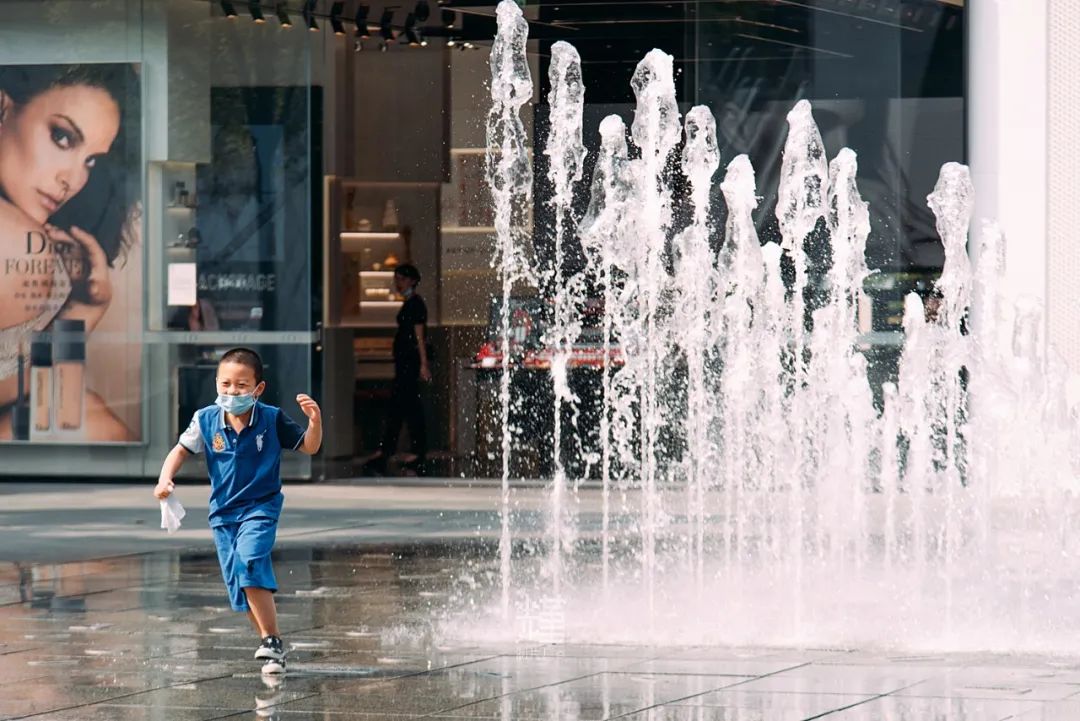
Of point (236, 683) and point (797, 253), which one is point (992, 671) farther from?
point (797, 253)

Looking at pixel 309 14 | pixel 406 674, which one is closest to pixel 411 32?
pixel 309 14

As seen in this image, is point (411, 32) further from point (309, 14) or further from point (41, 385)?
point (41, 385)

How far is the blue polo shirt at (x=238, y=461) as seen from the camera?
7.59 m

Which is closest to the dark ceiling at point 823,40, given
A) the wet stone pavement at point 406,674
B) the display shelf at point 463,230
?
the display shelf at point 463,230

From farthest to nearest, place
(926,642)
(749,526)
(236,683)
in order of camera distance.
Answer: (749,526)
(926,642)
(236,683)

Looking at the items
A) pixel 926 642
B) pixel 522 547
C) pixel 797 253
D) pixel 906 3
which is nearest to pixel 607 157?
pixel 797 253

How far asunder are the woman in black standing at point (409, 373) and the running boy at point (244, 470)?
9671mm

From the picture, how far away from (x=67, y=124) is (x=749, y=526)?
727 cm

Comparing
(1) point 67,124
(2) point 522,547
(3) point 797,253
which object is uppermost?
(1) point 67,124

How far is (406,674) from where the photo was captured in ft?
24.1

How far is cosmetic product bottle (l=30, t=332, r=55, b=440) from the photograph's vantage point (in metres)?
17.1

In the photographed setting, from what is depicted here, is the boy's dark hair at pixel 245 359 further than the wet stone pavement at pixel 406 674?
Yes

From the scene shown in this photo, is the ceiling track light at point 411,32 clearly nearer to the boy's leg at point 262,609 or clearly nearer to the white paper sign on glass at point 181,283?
the white paper sign on glass at point 181,283

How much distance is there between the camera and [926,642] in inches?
316
